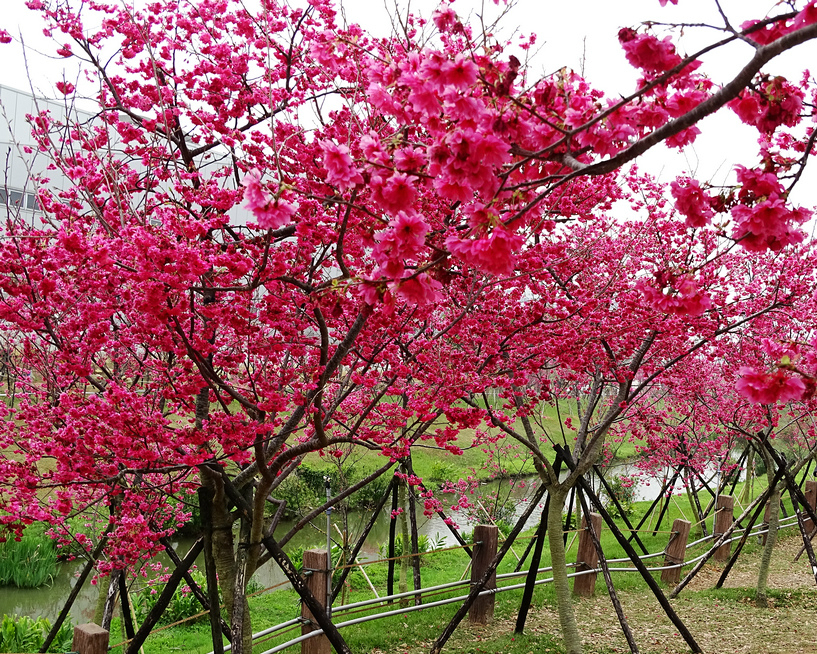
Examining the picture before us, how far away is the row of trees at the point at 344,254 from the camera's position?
6.47 ft

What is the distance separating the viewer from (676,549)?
27.7 ft

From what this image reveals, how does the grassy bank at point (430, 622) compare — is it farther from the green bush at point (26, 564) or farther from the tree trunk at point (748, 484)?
the tree trunk at point (748, 484)

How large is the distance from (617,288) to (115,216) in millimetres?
4817

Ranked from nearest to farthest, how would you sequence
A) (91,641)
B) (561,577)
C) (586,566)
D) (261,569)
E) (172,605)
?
(91,641) < (561,577) < (586,566) < (172,605) < (261,569)

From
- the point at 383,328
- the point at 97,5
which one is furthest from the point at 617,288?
the point at 97,5

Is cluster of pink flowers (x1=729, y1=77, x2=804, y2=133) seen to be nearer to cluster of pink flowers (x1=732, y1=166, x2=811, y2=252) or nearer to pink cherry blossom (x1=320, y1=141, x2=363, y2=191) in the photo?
cluster of pink flowers (x1=732, y1=166, x2=811, y2=252)

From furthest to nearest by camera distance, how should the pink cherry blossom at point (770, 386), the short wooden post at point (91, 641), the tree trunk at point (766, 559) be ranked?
1. the tree trunk at point (766, 559)
2. the short wooden post at point (91, 641)
3. the pink cherry blossom at point (770, 386)

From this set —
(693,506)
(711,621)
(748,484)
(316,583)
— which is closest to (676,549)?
(711,621)

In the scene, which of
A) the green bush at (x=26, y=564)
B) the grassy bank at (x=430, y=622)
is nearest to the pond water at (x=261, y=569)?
the green bush at (x=26, y=564)

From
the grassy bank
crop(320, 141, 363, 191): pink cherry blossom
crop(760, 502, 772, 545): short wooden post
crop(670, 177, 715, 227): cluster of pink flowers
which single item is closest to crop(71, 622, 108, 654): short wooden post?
the grassy bank

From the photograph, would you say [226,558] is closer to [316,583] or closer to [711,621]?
[316,583]

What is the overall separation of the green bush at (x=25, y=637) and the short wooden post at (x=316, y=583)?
256cm

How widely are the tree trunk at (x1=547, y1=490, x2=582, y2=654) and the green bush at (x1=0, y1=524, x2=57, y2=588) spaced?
23.5 ft

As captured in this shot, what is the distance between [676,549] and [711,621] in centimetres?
161
